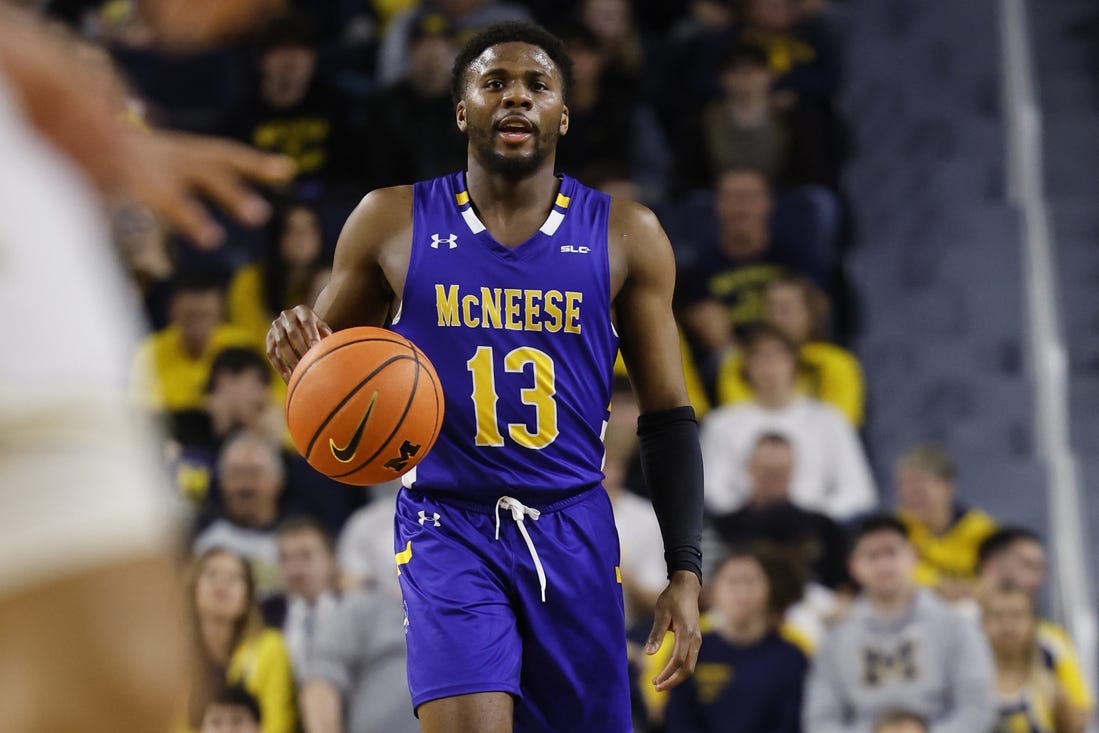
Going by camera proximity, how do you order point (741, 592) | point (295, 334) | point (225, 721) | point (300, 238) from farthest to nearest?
point (300, 238) < point (741, 592) < point (225, 721) < point (295, 334)

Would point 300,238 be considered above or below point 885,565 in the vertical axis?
above

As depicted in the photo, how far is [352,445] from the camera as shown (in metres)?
3.48

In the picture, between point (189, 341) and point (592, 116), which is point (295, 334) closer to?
point (189, 341)

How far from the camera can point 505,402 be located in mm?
3793

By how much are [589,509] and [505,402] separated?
0.34 meters

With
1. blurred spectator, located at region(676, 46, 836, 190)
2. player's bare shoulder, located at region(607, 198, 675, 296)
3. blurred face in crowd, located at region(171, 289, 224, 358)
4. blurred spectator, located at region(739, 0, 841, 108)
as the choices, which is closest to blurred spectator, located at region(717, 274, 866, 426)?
blurred spectator, located at region(676, 46, 836, 190)

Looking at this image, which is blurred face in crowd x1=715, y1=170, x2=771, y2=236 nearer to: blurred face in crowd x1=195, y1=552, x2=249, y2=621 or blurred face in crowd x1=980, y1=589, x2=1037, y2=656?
blurred face in crowd x1=980, y1=589, x2=1037, y2=656

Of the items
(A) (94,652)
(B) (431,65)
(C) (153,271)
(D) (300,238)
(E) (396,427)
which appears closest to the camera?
(A) (94,652)

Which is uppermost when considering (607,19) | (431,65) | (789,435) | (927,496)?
(607,19)

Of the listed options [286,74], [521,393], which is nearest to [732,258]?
[286,74]

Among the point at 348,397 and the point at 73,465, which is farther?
the point at 348,397

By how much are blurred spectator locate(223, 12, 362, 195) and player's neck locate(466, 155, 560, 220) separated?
472 cm

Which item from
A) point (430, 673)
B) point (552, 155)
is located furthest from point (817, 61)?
point (430, 673)

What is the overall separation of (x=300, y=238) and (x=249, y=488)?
1.39 metres
